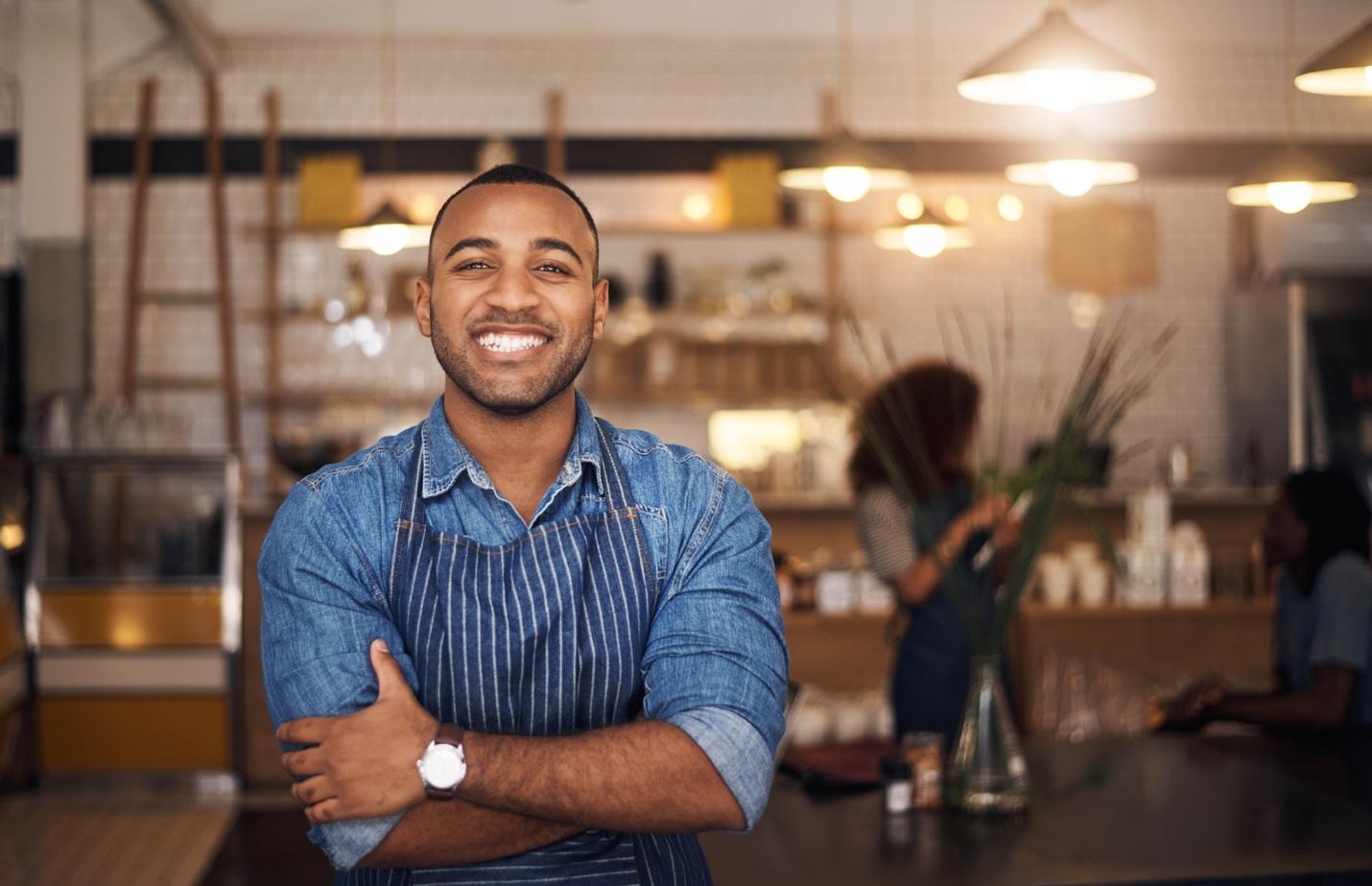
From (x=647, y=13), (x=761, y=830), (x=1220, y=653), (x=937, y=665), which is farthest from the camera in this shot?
(x=647, y=13)

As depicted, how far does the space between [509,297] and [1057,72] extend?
1562mm

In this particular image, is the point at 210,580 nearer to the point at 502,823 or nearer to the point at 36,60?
the point at 36,60

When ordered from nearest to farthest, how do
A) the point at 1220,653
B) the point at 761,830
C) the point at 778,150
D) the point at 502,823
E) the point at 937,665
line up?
the point at 502,823
the point at 761,830
the point at 937,665
the point at 1220,653
the point at 778,150

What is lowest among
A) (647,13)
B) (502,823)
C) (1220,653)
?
(1220,653)

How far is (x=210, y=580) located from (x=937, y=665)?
3576 millimetres

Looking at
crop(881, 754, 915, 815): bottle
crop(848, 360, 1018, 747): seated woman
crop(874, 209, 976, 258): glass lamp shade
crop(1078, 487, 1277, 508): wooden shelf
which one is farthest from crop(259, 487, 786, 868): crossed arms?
crop(1078, 487, 1277, 508): wooden shelf

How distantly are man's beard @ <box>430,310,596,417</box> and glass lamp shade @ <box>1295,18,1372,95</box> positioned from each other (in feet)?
5.75

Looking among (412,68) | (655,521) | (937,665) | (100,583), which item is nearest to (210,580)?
(100,583)

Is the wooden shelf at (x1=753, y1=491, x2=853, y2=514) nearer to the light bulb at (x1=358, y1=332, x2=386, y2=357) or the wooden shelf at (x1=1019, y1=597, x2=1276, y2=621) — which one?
the wooden shelf at (x1=1019, y1=597, x2=1276, y2=621)

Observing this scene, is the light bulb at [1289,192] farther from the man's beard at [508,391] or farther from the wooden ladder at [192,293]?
the wooden ladder at [192,293]

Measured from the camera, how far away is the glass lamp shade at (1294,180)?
3.73m

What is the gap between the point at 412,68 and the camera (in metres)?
7.59

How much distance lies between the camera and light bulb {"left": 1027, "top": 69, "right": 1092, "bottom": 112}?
2832 mm

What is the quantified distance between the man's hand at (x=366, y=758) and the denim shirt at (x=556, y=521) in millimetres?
33
